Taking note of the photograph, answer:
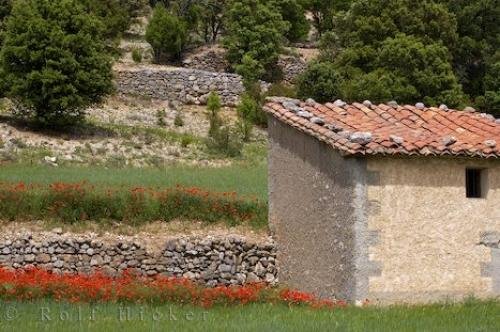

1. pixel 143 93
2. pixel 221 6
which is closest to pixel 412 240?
pixel 143 93

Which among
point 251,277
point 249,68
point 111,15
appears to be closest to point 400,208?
point 251,277

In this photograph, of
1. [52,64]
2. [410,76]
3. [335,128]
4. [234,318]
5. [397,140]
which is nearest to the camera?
[234,318]

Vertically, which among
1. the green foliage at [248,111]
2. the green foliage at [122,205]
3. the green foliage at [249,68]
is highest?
the green foliage at [249,68]

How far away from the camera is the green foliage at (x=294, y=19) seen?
59500mm

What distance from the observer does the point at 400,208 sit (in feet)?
52.6

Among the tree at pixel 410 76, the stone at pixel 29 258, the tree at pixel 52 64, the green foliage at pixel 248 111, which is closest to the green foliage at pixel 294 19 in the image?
the tree at pixel 410 76

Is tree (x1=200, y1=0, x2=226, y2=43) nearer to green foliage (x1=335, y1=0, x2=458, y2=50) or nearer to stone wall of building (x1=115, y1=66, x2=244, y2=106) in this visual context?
stone wall of building (x1=115, y1=66, x2=244, y2=106)

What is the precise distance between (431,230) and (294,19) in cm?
4665

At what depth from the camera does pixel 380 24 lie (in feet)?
147

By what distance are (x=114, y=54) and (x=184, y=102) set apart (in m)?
7.19

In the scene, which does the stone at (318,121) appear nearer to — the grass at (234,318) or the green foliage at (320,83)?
the grass at (234,318)

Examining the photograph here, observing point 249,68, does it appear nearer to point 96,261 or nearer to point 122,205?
point 122,205

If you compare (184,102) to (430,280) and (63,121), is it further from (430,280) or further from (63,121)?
(430,280)

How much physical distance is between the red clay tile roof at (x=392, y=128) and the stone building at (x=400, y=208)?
0.03m
